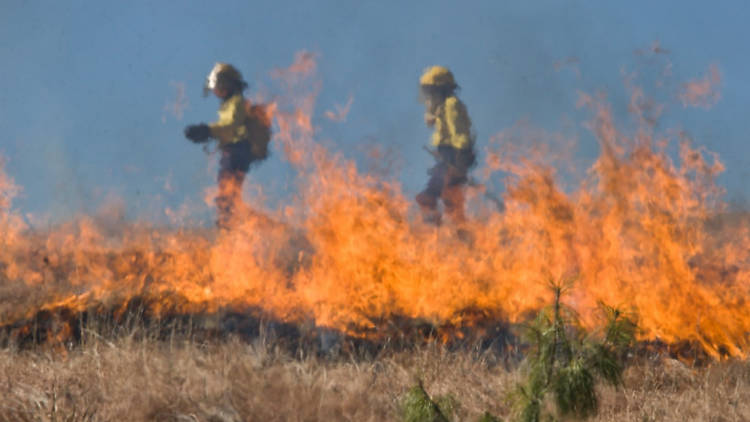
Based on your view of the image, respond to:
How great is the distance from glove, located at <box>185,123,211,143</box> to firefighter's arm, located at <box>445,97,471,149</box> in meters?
3.74

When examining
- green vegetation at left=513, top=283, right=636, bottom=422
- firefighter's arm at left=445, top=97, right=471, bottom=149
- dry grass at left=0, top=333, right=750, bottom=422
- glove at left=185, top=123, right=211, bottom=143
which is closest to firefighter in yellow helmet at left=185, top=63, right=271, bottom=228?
glove at left=185, top=123, right=211, bottom=143

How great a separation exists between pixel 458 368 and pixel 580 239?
9.22 ft

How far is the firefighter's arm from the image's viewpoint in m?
10.5

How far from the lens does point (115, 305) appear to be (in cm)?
711

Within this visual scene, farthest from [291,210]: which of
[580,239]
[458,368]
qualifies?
[458,368]

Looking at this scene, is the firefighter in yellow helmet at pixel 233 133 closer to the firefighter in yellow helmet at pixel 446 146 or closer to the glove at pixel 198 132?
the glove at pixel 198 132

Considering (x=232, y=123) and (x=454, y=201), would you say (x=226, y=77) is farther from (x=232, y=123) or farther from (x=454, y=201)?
(x=454, y=201)

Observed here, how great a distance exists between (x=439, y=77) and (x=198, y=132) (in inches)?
154

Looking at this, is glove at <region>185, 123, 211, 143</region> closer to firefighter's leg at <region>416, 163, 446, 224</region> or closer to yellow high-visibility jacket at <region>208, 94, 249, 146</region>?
yellow high-visibility jacket at <region>208, 94, 249, 146</region>

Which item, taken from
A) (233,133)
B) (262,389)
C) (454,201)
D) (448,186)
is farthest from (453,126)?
(262,389)

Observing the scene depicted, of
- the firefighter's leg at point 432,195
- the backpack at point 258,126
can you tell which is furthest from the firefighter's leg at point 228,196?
the firefighter's leg at point 432,195

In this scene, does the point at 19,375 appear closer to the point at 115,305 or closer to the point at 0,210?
the point at 115,305

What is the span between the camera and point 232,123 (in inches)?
411

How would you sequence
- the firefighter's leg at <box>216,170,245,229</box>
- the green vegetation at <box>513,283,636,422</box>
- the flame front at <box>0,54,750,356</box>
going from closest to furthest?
the green vegetation at <box>513,283,636,422</box> → the flame front at <box>0,54,750,356</box> → the firefighter's leg at <box>216,170,245,229</box>
